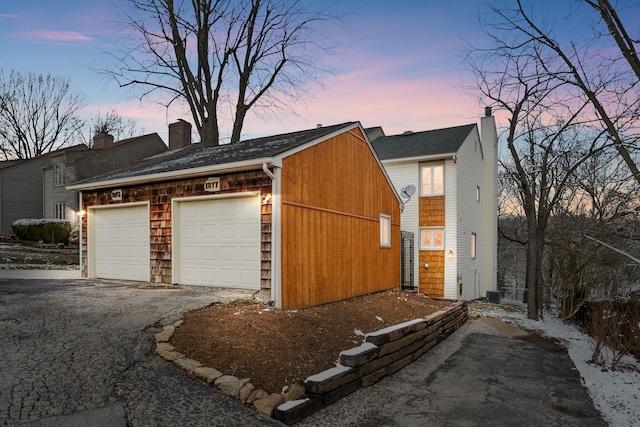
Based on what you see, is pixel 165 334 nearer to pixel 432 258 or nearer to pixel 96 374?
pixel 96 374

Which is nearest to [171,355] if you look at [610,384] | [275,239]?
[275,239]

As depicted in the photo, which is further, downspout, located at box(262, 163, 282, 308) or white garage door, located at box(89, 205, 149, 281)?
white garage door, located at box(89, 205, 149, 281)

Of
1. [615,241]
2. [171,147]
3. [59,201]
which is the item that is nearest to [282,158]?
[615,241]

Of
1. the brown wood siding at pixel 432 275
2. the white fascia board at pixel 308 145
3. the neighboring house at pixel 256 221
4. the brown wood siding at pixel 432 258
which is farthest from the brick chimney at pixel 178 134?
the white fascia board at pixel 308 145

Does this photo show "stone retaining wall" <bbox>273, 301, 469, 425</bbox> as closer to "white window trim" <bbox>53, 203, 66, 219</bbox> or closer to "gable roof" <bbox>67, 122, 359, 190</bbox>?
"gable roof" <bbox>67, 122, 359, 190</bbox>

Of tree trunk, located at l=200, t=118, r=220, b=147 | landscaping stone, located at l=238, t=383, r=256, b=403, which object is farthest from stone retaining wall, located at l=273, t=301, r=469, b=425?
tree trunk, located at l=200, t=118, r=220, b=147

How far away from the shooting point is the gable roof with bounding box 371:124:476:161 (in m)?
15.8

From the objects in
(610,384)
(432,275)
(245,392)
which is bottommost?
(610,384)

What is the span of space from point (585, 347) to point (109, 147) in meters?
26.9

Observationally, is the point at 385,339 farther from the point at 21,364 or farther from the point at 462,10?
the point at 462,10

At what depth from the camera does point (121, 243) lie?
412 inches

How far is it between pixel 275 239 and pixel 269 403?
3.78 m

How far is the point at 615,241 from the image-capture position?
1402 cm

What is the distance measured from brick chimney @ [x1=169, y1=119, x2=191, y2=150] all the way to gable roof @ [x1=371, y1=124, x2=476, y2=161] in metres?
14.1
